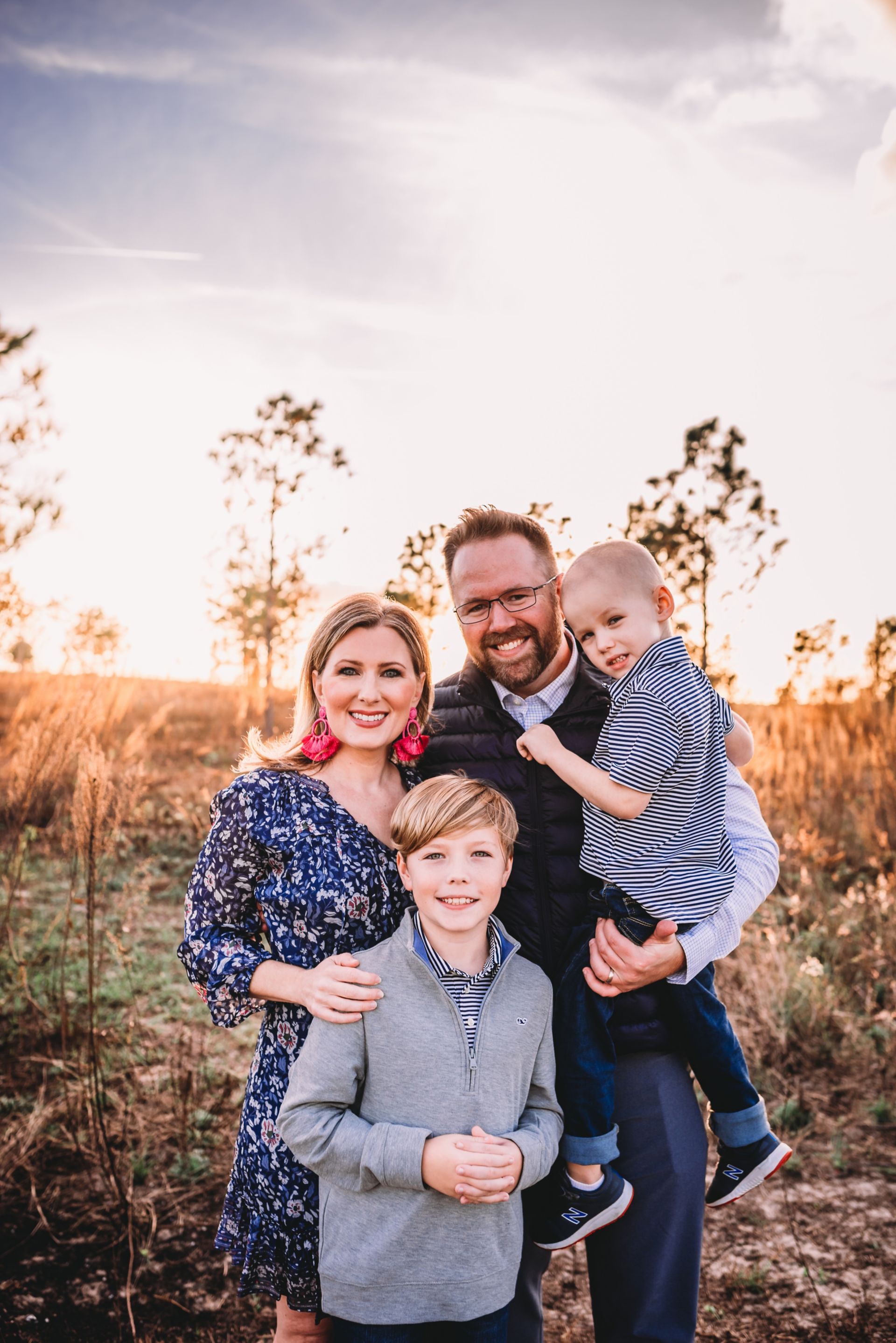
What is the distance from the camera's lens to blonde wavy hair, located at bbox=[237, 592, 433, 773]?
7.42 ft

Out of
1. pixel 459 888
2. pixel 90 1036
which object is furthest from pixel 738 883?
pixel 90 1036

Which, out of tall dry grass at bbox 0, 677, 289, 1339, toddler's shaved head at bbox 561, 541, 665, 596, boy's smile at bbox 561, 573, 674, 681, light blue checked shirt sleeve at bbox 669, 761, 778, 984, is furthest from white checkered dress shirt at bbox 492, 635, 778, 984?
tall dry grass at bbox 0, 677, 289, 1339

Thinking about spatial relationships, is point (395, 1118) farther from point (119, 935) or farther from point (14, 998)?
point (119, 935)

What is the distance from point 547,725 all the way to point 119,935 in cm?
470

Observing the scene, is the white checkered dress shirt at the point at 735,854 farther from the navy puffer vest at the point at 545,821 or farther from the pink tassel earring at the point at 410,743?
the pink tassel earring at the point at 410,743

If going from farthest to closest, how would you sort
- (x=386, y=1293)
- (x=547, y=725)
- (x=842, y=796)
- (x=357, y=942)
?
(x=842, y=796) → (x=547, y=725) → (x=357, y=942) → (x=386, y=1293)

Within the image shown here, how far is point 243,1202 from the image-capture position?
209 centimetres

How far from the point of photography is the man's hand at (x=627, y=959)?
204cm

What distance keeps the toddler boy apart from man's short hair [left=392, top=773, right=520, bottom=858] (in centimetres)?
26

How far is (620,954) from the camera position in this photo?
6.68ft

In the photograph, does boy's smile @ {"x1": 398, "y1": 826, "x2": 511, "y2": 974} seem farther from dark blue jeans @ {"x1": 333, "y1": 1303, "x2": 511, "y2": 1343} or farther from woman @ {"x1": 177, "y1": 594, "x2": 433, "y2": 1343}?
dark blue jeans @ {"x1": 333, "y1": 1303, "x2": 511, "y2": 1343}

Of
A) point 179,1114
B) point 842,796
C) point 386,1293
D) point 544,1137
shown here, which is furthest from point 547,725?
point 842,796

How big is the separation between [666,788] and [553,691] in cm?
49

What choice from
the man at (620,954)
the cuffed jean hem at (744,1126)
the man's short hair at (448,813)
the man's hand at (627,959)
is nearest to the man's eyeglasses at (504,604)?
the man at (620,954)
